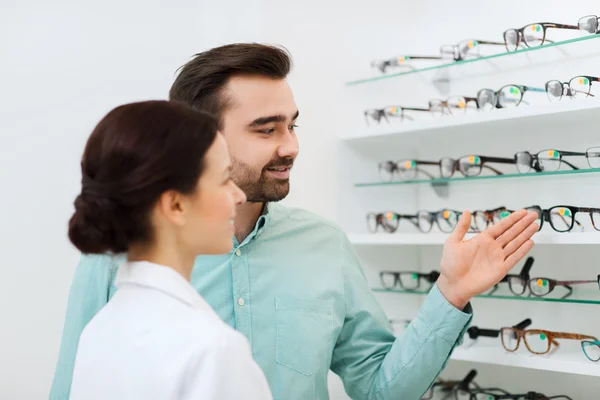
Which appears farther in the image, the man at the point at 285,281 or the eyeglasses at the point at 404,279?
the eyeglasses at the point at 404,279

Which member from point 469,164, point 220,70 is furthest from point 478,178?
point 220,70

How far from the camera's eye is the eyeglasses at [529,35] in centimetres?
192

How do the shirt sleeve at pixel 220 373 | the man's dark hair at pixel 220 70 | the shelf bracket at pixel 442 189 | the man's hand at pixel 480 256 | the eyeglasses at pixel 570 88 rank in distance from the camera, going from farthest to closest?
the shelf bracket at pixel 442 189, the eyeglasses at pixel 570 88, the man's dark hair at pixel 220 70, the man's hand at pixel 480 256, the shirt sleeve at pixel 220 373

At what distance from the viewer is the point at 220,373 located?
959 millimetres

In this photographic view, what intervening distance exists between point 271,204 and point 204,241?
0.73 meters

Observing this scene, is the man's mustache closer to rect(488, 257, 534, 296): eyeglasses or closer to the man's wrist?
the man's wrist

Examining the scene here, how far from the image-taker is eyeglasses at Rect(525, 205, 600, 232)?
1.80m

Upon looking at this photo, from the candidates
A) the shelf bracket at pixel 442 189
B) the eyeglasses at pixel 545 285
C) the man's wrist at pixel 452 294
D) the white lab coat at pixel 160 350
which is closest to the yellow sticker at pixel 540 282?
the eyeglasses at pixel 545 285

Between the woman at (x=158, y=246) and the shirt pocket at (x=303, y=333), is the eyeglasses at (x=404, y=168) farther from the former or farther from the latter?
the woman at (x=158, y=246)

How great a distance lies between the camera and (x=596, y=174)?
1964 mm

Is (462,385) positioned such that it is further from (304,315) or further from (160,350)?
(160,350)

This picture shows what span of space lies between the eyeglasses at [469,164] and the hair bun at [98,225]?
118 cm

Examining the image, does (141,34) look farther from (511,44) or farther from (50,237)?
(511,44)

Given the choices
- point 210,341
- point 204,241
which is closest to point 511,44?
point 204,241
